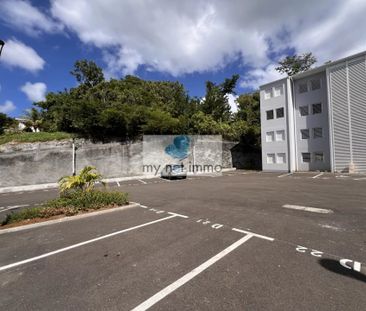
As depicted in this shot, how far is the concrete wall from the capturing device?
19.6 metres

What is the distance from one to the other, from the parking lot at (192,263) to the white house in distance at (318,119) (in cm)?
1924

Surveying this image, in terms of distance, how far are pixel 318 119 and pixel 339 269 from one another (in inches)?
1027

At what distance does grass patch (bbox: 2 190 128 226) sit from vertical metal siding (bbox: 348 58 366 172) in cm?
2315

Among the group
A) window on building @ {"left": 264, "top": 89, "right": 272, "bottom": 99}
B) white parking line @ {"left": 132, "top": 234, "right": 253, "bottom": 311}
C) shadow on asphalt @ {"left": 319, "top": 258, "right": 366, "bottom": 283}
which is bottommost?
white parking line @ {"left": 132, "top": 234, "right": 253, "bottom": 311}

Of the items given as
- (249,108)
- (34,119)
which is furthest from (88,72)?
(249,108)

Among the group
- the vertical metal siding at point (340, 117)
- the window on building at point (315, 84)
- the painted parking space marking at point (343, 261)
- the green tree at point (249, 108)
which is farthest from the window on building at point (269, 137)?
the painted parking space marking at point (343, 261)

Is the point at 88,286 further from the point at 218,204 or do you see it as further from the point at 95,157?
the point at 95,157

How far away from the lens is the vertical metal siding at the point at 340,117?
76.3ft

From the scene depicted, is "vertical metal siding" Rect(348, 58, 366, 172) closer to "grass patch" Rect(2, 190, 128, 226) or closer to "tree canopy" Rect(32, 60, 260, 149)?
"tree canopy" Rect(32, 60, 260, 149)

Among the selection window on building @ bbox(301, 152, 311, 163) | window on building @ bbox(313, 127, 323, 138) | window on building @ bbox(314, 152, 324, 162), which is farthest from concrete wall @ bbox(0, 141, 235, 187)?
window on building @ bbox(313, 127, 323, 138)

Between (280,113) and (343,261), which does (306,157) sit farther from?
(343,261)

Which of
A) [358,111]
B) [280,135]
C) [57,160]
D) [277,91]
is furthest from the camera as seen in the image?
[277,91]

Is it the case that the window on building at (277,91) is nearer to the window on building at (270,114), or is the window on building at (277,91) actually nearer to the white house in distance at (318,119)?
the white house in distance at (318,119)

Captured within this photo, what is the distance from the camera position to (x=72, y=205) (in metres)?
8.53
